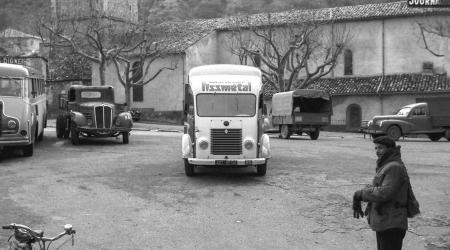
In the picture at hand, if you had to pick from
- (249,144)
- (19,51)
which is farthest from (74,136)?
(19,51)

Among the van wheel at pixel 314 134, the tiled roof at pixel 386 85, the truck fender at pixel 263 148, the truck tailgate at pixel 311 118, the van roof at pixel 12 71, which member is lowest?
the van wheel at pixel 314 134

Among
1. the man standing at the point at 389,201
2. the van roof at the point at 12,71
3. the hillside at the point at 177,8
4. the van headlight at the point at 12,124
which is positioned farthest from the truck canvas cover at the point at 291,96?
the man standing at the point at 389,201

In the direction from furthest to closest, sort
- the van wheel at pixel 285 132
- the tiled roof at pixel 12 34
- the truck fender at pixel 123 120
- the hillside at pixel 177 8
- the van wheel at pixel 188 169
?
the hillside at pixel 177 8 → the tiled roof at pixel 12 34 → the van wheel at pixel 285 132 → the truck fender at pixel 123 120 → the van wheel at pixel 188 169

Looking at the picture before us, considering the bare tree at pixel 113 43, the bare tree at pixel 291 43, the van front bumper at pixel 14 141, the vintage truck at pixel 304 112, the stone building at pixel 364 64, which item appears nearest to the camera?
the van front bumper at pixel 14 141

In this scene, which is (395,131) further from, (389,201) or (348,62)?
(389,201)

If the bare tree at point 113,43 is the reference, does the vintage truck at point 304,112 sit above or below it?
below

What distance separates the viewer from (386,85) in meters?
44.3

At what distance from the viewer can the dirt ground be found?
861 cm

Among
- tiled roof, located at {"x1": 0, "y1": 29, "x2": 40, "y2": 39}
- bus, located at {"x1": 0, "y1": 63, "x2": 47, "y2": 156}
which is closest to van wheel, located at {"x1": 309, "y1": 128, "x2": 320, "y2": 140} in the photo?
bus, located at {"x1": 0, "y1": 63, "x2": 47, "y2": 156}

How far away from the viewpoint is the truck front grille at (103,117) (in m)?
21.7

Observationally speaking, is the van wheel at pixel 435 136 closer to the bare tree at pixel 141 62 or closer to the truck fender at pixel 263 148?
the truck fender at pixel 263 148

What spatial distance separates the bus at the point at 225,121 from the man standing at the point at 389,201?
25.5 feet

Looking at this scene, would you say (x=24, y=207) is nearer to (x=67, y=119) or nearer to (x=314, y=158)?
(x=314, y=158)

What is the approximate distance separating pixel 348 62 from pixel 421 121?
65.8 feet
